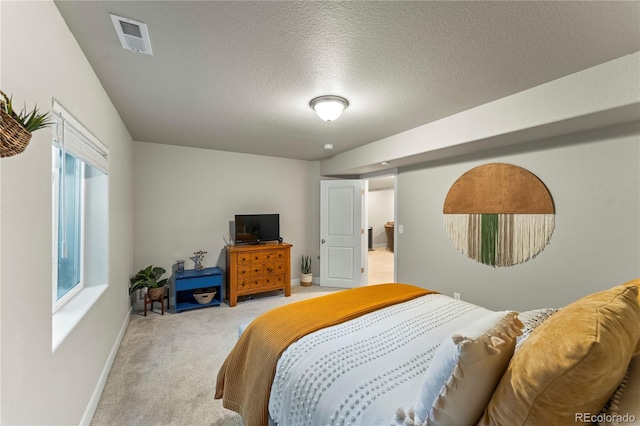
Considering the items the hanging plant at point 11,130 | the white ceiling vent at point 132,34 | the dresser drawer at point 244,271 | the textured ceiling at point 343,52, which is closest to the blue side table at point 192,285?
the dresser drawer at point 244,271

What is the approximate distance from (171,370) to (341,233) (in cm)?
341

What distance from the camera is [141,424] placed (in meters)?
1.85

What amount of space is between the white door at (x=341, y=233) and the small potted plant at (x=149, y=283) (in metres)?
2.71

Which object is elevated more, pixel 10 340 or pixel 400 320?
pixel 10 340

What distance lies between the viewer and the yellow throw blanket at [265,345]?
5.05 ft

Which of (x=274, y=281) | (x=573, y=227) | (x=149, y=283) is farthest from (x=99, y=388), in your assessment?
(x=573, y=227)

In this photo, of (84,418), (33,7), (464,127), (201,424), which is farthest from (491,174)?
(84,418)

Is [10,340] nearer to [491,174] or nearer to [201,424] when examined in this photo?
[201,424]

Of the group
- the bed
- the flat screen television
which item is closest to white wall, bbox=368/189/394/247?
the flat screen television

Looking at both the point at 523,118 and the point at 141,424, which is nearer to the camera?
the point at 141,424

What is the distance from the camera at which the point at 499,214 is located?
10.1 feet

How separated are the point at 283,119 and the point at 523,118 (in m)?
2.25

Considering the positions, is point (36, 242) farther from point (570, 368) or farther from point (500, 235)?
point (500, 235)

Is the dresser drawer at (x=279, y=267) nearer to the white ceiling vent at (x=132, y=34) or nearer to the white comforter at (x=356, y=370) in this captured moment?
the white comforter at (x=356, y=370)
